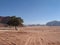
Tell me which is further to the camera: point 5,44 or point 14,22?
point 14,22

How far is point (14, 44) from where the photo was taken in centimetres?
1611

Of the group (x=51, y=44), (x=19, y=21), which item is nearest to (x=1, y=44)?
(x=51, y=44)

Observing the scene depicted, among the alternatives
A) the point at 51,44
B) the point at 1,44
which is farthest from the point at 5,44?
the point at 51,44

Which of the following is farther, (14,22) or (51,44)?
(14,22)

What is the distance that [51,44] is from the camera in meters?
16.6

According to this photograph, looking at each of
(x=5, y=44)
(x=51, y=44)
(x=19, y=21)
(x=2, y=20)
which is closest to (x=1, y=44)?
(x=5, y=44)

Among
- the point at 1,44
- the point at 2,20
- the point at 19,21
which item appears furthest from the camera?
the point at 2,20

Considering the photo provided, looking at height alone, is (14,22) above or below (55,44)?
above

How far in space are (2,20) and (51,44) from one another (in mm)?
187304

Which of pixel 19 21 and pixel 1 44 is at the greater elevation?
pixel 19 21

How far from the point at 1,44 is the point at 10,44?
1.01 m

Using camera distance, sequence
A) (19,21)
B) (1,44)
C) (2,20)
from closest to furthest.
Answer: (1,44) → (19,21) → (2,20)

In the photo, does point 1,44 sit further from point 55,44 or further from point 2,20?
point 2,20

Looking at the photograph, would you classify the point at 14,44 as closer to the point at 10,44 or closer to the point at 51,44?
the point at 10,44
